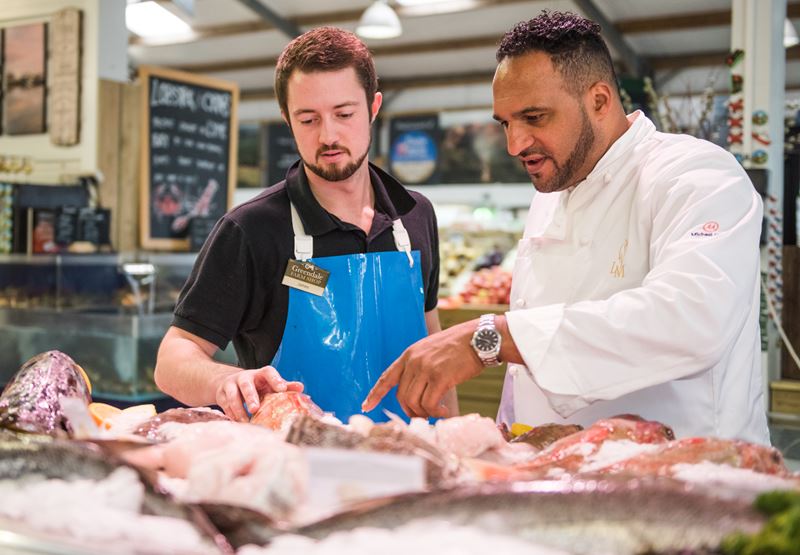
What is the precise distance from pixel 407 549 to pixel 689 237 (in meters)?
1.16

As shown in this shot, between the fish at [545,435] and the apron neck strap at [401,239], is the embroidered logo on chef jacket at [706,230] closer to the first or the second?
the fish at [545,435]

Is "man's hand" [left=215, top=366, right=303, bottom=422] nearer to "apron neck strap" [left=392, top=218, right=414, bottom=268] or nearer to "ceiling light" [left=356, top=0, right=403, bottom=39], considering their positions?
"apron neck strap" [left=392, top=218, right=414, bottom=268]

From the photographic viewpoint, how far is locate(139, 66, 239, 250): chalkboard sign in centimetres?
797

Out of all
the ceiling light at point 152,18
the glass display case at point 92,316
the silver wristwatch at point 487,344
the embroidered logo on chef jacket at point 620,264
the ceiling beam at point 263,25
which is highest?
the ceiling beam at point 263,25

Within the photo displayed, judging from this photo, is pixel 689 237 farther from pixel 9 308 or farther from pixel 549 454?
pixel 9 308

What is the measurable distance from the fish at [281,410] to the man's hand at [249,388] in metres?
0.02

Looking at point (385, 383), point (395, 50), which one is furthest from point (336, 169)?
point (395, 50)

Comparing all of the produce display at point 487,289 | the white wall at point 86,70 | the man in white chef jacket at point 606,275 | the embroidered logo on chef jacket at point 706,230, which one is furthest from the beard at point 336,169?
the white wall at point 86,70

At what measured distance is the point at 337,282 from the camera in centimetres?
243

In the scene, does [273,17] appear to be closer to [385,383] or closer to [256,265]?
[256,265]

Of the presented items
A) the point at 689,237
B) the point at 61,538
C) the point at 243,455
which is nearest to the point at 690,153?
the point at 689,237

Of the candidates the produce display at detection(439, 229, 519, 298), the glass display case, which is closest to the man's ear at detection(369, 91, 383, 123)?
the glass display case

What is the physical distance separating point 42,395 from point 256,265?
863 mm

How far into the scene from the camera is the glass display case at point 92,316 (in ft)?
19.7
